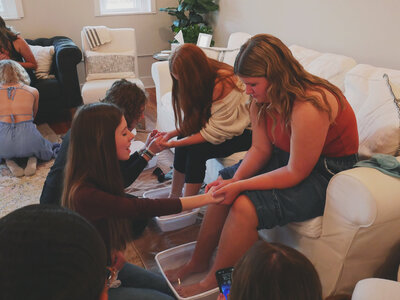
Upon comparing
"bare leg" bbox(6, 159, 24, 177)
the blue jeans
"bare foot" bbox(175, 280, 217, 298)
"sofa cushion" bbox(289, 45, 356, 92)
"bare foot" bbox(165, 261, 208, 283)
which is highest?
"sofa cushion" bbox(289, 45, 356, 92)

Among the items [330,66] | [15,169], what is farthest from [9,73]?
[330,66]

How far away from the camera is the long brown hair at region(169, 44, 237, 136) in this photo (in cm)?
191

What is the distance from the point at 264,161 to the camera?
171 centimetres

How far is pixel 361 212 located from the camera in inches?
51.7

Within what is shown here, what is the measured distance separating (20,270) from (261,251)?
0.48 meters

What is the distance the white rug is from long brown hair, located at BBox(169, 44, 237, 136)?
111 cm

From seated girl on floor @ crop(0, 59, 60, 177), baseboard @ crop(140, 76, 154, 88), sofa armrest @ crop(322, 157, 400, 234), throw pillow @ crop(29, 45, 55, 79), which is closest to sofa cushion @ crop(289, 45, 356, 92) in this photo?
sofa armrest @ crop(322, 157, 400, 234)

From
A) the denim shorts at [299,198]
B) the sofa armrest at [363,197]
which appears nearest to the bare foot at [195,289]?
the denim shorts at [299,198]

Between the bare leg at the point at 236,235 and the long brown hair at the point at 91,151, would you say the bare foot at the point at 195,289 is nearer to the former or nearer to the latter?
the bare leg at the point at 236,235

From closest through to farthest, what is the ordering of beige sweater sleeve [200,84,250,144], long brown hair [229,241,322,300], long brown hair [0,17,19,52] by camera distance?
long brown hair [229,241,322,300]
beige sweater sleeve [200,84,250,144]
long brown hair [0,17,19,52]

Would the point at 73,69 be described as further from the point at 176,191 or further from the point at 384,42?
the point at 384,42

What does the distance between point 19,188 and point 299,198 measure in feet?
6.26

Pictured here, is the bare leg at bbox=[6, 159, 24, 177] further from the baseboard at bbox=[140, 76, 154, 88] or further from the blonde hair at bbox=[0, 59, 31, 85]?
the baseboard at bbox=[140, 76, 154, 88]

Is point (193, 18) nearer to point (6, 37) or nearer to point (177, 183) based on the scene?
point (6, 37)
